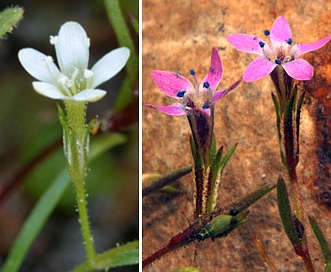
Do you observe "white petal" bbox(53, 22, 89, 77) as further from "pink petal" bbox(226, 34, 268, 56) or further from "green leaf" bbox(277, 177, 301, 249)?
"green leaf" bbox(277, 177, 301, 249)

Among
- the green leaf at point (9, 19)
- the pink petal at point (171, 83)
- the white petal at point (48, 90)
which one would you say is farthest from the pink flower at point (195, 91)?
the green leaf at point (9, 19)

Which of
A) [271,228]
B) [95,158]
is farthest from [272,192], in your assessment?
[95,158]

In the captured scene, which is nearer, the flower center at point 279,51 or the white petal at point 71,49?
the flower center at point 279,51

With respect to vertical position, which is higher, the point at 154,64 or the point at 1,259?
the point at 154,64

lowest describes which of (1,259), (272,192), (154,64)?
(1,259)

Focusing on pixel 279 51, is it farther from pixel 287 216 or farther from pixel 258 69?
pixel 287 216

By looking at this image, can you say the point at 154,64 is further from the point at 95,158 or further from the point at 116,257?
the point at 95,158

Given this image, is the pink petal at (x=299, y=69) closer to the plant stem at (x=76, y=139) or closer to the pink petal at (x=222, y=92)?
the pink petal at (x=222, y=92)

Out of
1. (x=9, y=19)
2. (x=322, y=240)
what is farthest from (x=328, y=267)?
A: (x=9, y=19)
